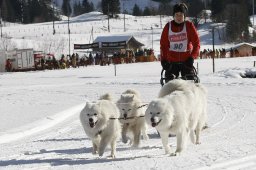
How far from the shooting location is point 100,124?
594 cm

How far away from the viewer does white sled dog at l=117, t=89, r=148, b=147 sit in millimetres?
6977

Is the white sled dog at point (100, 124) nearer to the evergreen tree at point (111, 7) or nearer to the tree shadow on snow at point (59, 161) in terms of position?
the tree shadow on snow at point (59, 161)

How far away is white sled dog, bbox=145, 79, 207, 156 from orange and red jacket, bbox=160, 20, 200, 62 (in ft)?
2.24

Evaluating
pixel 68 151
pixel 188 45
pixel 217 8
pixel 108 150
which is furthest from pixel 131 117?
pixel 217 8

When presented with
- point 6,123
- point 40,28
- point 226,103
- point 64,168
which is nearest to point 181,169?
point 64,168

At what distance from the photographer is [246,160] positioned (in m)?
5.44

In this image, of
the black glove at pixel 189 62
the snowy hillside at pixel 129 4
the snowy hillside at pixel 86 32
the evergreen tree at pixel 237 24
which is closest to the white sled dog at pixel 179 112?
the black glove at pixel 189 62

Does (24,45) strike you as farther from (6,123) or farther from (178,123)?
(178,123)

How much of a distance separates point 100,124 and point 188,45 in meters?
2.25

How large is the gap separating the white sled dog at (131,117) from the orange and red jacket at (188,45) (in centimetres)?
92

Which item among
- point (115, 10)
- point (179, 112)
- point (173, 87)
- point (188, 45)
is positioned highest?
point (115, 10)

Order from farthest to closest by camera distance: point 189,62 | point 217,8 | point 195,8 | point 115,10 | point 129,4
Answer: point 129,4 → point 195,8 → point 115,10 → point 217,8 → point 189,62

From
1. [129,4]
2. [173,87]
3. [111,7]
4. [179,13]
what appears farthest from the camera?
[129,4]

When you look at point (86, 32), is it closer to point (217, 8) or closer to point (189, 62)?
point (217, 8)
